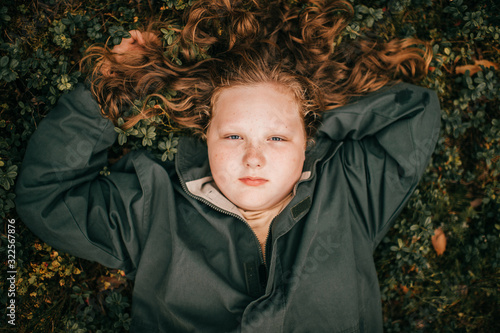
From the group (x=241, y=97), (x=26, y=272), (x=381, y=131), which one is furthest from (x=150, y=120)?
(x=381, y=131)

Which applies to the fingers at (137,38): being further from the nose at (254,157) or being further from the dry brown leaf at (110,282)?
the dry brown leaf at (110,282)

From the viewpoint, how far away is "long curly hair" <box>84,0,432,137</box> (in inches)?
117

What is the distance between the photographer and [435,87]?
132 inches

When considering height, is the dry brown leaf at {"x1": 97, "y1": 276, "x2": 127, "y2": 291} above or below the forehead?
below

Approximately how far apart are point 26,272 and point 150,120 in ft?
5.37

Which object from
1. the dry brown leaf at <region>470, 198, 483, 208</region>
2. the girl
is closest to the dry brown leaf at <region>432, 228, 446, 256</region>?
the dry brown leaf at <region>470, 198, 483, 208</region>

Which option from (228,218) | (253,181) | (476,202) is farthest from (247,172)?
(476,202)

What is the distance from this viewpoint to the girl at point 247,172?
2.70 metres

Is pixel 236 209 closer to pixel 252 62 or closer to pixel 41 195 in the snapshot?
pixel 252 62

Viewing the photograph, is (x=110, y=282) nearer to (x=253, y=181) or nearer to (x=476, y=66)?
(x=253, y=181)

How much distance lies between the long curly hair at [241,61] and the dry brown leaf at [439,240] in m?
1.58

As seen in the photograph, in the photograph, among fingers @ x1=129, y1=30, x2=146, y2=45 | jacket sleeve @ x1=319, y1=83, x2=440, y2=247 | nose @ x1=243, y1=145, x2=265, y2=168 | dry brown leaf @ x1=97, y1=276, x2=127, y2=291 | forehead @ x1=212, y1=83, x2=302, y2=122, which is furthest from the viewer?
dry brown leaf @ x1=97, y1=276, x2=127, y2=291

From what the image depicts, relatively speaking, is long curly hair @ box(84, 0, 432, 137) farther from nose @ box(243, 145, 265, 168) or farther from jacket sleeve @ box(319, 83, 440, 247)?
nose @ box(243, 145, 265, 168)

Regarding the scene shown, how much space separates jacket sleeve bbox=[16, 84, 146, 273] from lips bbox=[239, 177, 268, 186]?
2.92ft
